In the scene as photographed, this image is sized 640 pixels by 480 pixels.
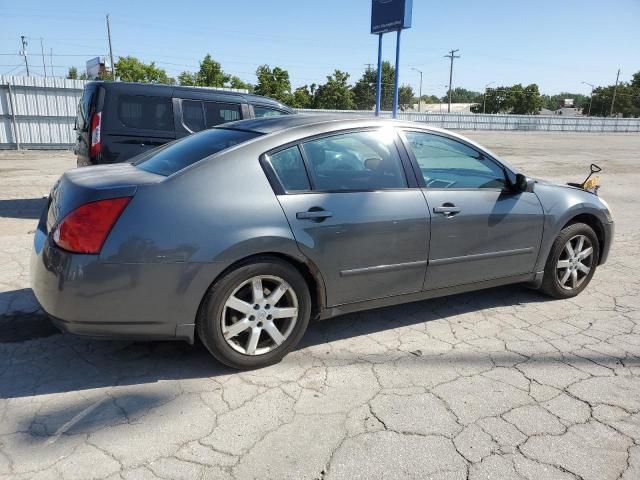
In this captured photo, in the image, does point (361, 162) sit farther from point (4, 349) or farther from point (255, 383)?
point (4, 349)

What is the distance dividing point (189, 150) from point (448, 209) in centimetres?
185

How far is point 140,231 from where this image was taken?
2744 millimetres

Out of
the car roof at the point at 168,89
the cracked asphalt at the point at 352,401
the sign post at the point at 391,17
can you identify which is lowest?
the cracked asphalt at the point at 352,401

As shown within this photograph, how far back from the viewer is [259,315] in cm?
311

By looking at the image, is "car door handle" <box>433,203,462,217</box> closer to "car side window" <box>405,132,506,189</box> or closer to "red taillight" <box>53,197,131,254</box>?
"car side window" <box>405,132,506,189</box>

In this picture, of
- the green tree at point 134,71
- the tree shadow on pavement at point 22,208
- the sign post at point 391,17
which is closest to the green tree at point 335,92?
the green tree at point 134,71

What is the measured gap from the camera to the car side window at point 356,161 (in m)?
3.37

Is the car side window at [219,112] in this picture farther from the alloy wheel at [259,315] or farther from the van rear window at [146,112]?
the alloy wheel at [259,315]

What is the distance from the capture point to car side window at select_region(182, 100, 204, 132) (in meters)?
7.30

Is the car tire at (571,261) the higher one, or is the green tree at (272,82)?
the green tree at (272,82)

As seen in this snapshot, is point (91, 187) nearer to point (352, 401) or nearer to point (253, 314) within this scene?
point (253, 314)

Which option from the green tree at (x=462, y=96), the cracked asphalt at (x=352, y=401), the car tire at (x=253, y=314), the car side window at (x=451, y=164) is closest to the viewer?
the cracked asphalt at (x=352, y=401)

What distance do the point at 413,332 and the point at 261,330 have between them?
127 centimetres

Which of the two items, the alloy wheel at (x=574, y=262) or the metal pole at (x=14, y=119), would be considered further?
the metal pole at (x=14, y=119)
